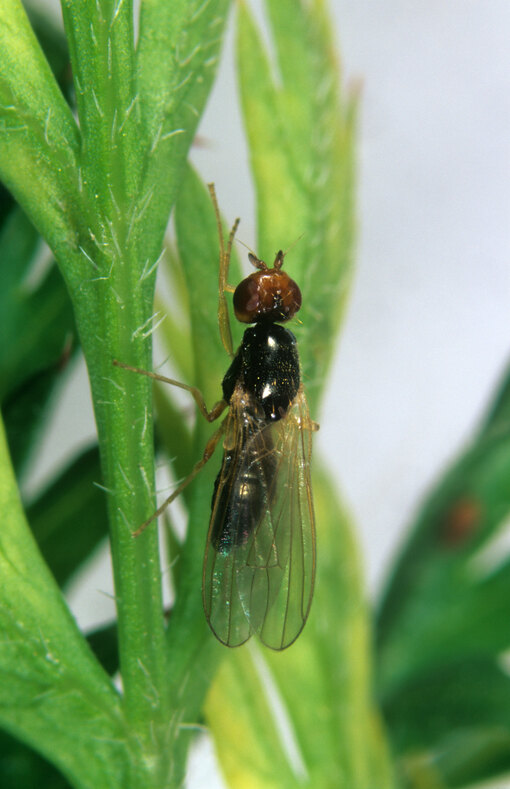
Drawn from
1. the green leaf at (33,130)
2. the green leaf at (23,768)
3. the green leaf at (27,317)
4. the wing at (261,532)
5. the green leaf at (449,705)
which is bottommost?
the green leaf at (23,768)

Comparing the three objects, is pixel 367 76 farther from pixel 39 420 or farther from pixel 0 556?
pixel 0 556

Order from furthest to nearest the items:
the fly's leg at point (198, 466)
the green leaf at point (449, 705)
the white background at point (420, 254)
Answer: the white background at point (420, 254) → the green leaf at point (449, 705) → the fly's leg at point (198, 466)

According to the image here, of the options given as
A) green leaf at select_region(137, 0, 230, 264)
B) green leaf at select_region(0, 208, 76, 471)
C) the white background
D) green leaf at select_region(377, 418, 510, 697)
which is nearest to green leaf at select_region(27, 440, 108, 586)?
green leaf at select_region(0, 208, 76, 471)

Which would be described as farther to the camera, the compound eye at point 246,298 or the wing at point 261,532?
the compound eye at point 246,298

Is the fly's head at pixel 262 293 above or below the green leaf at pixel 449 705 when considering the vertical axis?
above

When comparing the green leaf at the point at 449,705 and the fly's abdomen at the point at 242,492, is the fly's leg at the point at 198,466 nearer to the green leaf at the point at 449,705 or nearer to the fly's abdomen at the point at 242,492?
the fly's abdomen at the point at 242,492

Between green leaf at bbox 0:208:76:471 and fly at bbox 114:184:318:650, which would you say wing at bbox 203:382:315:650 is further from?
green leaf at bbox 0:208:76:471

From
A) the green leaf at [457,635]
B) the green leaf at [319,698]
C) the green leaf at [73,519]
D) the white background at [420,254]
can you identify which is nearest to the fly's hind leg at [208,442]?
the green leaf at [73,519]
